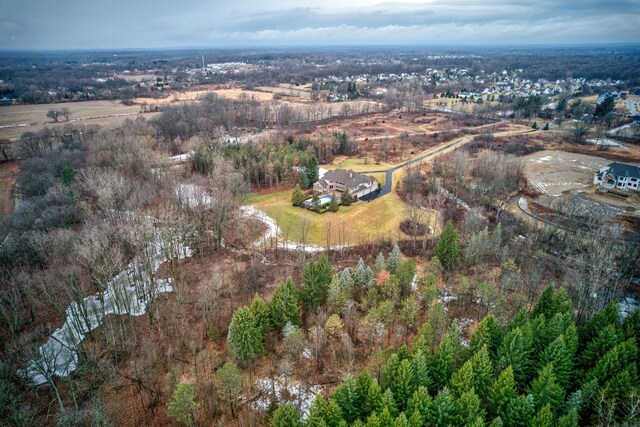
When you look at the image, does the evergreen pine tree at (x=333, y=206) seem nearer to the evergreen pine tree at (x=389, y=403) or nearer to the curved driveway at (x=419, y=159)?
the curved driveway at (x=419, y=159)

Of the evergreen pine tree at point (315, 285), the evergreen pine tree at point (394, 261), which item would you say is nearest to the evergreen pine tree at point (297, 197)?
the evergreen pine tree at point (394, 261)

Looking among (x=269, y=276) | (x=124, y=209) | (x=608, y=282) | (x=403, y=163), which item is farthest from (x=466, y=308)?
(x=403, y=163)

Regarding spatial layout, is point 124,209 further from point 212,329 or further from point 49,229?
point 212,329

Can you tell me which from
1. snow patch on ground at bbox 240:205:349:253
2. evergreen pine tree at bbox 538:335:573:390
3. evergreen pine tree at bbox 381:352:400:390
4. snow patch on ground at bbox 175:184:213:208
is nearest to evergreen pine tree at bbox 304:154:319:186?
snow patch on ground at bbox 240:205:349:253

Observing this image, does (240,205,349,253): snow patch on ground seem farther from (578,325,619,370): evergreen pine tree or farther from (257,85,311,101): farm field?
(257,85,311,101): farm field

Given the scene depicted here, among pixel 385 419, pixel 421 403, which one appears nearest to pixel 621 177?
pixel 421 403

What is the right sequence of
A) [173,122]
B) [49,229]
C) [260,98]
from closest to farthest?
[49,229] → [173,122] → [260,98]
